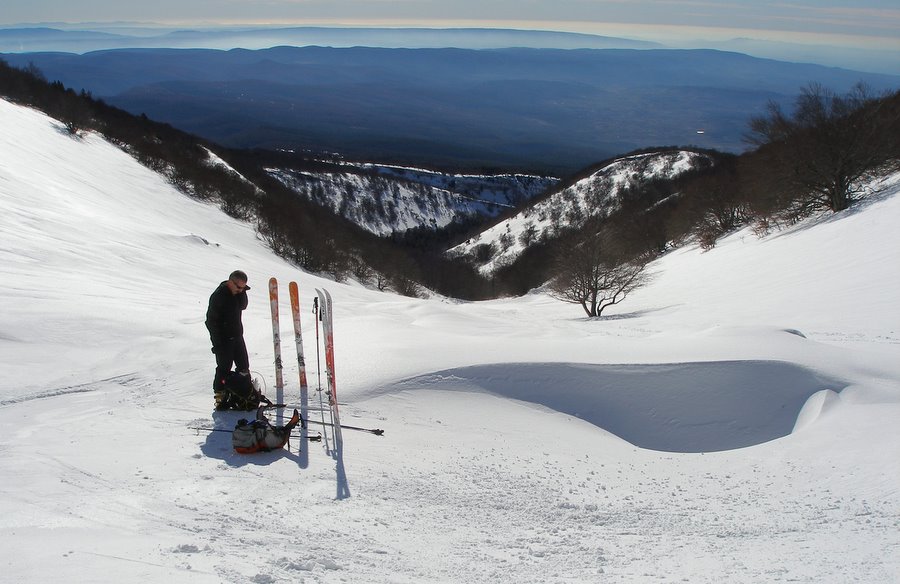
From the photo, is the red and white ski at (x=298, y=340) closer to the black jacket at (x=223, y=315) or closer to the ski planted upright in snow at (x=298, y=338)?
the ski planted upright in snow at (x=298, y=338)

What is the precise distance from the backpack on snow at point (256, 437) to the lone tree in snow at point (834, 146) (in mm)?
32064

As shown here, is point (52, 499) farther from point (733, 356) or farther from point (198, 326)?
point (733, 356)

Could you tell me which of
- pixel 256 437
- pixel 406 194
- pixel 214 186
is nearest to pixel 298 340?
pixel 256 437

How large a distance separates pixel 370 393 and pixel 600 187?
339 ft

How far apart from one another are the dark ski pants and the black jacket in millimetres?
74

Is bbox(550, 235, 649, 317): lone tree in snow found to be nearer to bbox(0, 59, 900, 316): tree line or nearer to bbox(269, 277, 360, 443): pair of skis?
bbox(0, 59, 900, 316): tree line

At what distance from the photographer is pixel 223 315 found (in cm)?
719

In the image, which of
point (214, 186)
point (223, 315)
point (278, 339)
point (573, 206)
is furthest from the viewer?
point (573, 206)

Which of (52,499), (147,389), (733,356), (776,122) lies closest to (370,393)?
(147,389)

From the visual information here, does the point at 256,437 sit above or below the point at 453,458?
above

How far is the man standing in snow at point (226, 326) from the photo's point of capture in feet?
23.4

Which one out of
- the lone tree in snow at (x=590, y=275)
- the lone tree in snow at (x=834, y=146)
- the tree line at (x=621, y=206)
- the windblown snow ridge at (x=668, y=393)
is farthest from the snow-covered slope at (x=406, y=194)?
the windblown snow ridge at (x=668, y=393)

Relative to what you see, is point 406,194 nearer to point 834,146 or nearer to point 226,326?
point 834,146

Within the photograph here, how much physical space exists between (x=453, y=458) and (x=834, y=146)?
3130cm
